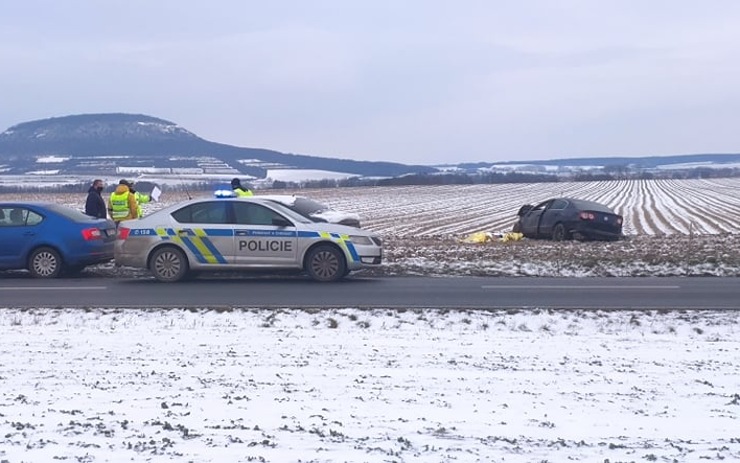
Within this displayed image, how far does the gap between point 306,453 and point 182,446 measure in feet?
2.74

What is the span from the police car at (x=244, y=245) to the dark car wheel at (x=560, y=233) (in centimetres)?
1019

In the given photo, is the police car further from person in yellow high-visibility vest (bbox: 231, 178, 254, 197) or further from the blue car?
person in yellow high-visibility vest (bbox: 231, 178, 254, 197)

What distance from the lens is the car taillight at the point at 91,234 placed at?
57.8 feet

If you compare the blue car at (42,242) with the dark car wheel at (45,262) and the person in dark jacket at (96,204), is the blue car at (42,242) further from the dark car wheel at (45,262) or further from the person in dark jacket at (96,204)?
the person in dark jacket at (96,204)

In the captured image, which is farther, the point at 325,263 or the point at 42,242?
the point at 42,242

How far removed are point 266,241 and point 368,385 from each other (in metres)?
7.96

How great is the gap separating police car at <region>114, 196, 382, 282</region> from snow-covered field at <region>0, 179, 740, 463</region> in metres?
3.48

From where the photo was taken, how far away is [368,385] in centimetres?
901

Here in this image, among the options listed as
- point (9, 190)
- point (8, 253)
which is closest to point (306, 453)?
point (8, 253)

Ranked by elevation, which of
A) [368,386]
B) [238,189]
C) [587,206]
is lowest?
[368,386]

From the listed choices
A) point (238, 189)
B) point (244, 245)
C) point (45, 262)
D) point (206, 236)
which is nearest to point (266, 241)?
point (244, 245)

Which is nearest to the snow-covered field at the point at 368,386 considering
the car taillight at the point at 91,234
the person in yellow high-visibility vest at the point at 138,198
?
the car taillight at the point at 91,234

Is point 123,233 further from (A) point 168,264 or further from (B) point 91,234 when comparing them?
(B) point 91,234

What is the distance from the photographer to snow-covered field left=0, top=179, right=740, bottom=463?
6.72 m
